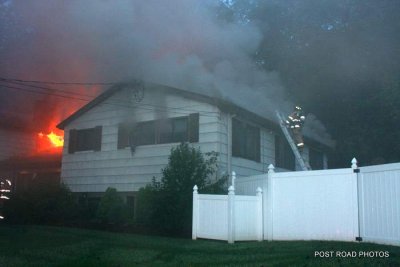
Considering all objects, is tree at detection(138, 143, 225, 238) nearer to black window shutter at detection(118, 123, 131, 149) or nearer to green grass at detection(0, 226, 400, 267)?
green grass at detection(0, 226, 400, 267)

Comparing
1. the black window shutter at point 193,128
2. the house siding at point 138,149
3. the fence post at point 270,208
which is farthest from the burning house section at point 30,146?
the fence post at point 270,208

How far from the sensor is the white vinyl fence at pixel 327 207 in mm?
7383

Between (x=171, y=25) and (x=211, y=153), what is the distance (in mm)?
3621

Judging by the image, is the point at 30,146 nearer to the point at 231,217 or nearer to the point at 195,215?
the point at 195,215

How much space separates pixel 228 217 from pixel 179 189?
1.99 metres

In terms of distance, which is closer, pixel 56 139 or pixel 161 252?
pixel 161 252

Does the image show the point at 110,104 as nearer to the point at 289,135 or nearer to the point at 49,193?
the point at 49,193

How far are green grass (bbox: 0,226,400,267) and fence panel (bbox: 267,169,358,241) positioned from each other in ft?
1.44

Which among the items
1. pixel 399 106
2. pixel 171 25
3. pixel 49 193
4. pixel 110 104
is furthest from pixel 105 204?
pixel 399 106

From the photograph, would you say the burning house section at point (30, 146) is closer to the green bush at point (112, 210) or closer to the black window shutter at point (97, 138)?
the black window shutter at point (97, 138)

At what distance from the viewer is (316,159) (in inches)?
717

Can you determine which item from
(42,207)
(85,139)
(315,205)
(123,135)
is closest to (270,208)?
(315,205)

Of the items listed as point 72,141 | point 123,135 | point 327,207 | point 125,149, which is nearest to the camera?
point 327,207

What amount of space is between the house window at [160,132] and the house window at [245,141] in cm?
115
